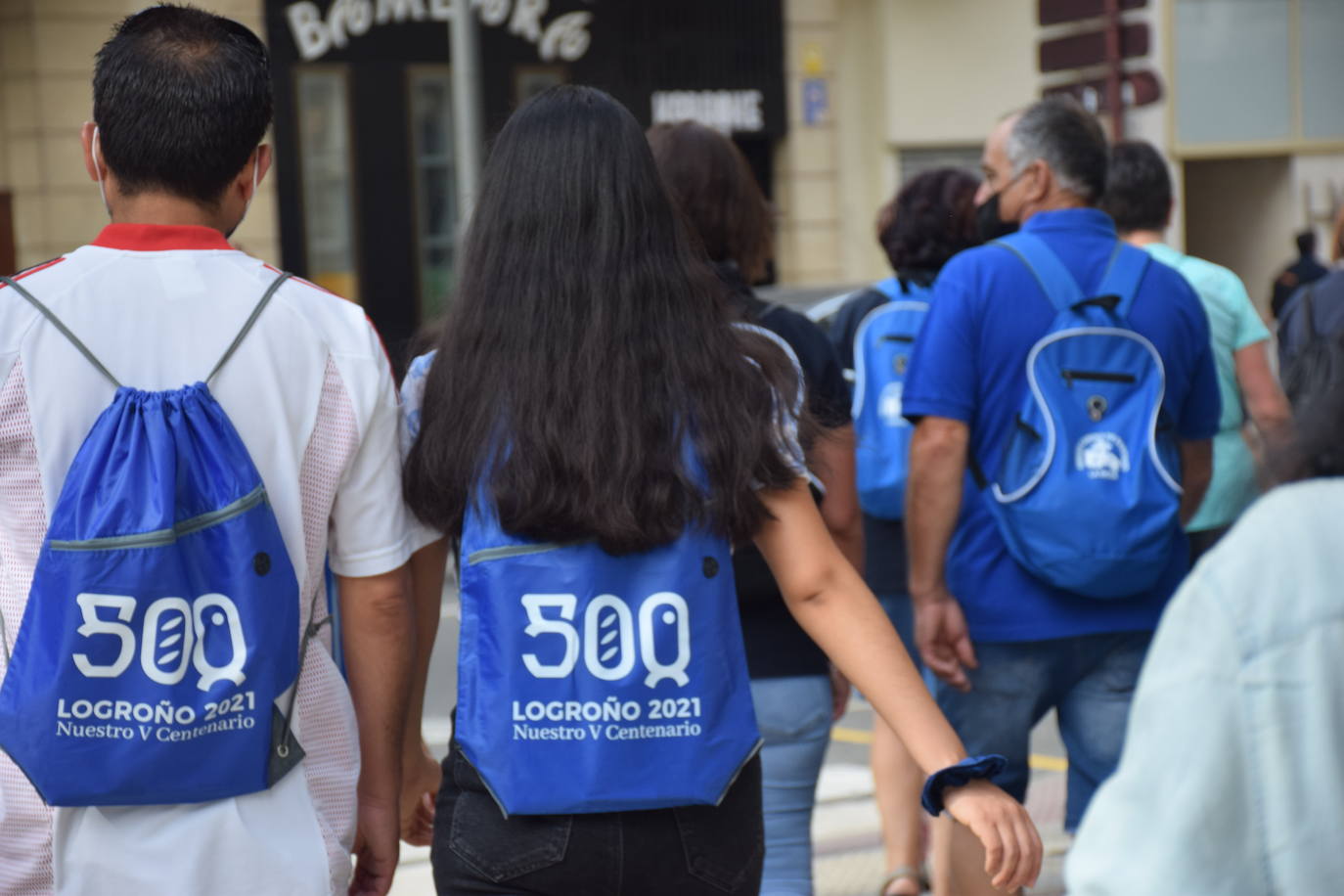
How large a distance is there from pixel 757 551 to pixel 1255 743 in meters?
2.05

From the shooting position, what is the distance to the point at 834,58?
50.7ft

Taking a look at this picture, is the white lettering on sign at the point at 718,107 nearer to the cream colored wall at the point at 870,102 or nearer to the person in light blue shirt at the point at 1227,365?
the cream colored wall at the point at 870,102

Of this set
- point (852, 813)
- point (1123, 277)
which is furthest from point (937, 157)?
point (1123, 277)

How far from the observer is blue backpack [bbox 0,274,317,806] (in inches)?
83.7

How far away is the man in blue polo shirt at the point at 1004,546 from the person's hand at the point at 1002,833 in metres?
1.32

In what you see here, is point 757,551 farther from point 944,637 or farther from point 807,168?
point 807,168

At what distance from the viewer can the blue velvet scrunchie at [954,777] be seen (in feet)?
7.23

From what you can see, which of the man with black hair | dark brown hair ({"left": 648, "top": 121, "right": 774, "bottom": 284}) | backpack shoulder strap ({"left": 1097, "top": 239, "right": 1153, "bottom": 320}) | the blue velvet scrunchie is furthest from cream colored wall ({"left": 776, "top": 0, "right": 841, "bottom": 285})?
the blue velvet scrunchie

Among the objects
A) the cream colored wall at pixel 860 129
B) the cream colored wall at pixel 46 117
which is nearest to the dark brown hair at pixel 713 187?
the cream colored wall at pixel 46 117

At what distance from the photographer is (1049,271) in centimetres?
362

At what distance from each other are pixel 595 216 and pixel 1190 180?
17708mm

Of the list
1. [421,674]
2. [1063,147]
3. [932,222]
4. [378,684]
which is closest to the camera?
[378,684]

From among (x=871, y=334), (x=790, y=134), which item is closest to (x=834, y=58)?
(x=790, y=134)

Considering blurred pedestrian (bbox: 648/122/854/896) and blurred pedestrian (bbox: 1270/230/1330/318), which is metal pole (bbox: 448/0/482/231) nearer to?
blurred pedestrian (bbox: 1270/230/1330/318)
